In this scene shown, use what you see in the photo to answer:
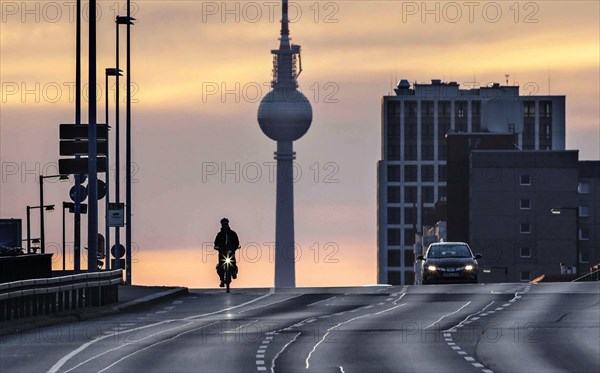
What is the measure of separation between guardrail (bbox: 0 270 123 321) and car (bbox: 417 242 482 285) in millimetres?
15852

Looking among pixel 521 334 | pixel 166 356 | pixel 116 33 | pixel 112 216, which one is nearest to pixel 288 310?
pixel 521 334

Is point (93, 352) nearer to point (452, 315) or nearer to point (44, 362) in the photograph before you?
point (44, 362)

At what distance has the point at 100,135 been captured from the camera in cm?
4619

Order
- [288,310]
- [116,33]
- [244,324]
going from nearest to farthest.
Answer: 1. [244,324]
2. [288,310]
3. [116,33]

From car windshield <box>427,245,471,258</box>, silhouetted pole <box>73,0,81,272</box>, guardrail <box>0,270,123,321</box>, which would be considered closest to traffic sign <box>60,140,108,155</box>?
guardrail <box>0,270,123,321</box>

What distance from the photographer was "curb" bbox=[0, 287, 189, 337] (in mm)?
36812

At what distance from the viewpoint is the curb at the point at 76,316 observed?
121 feet

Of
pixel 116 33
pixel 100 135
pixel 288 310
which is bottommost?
pixel 288 310

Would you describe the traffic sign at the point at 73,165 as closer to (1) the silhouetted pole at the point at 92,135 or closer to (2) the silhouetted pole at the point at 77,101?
(1) the silhouetted pole at the point at 92,135

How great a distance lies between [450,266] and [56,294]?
69.0ft

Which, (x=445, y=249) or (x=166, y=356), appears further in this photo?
(x=445, y=249)

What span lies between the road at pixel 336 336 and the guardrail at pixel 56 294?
986 mm

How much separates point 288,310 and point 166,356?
46.9 ft

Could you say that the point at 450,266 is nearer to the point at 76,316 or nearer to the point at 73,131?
the point at 73,131
